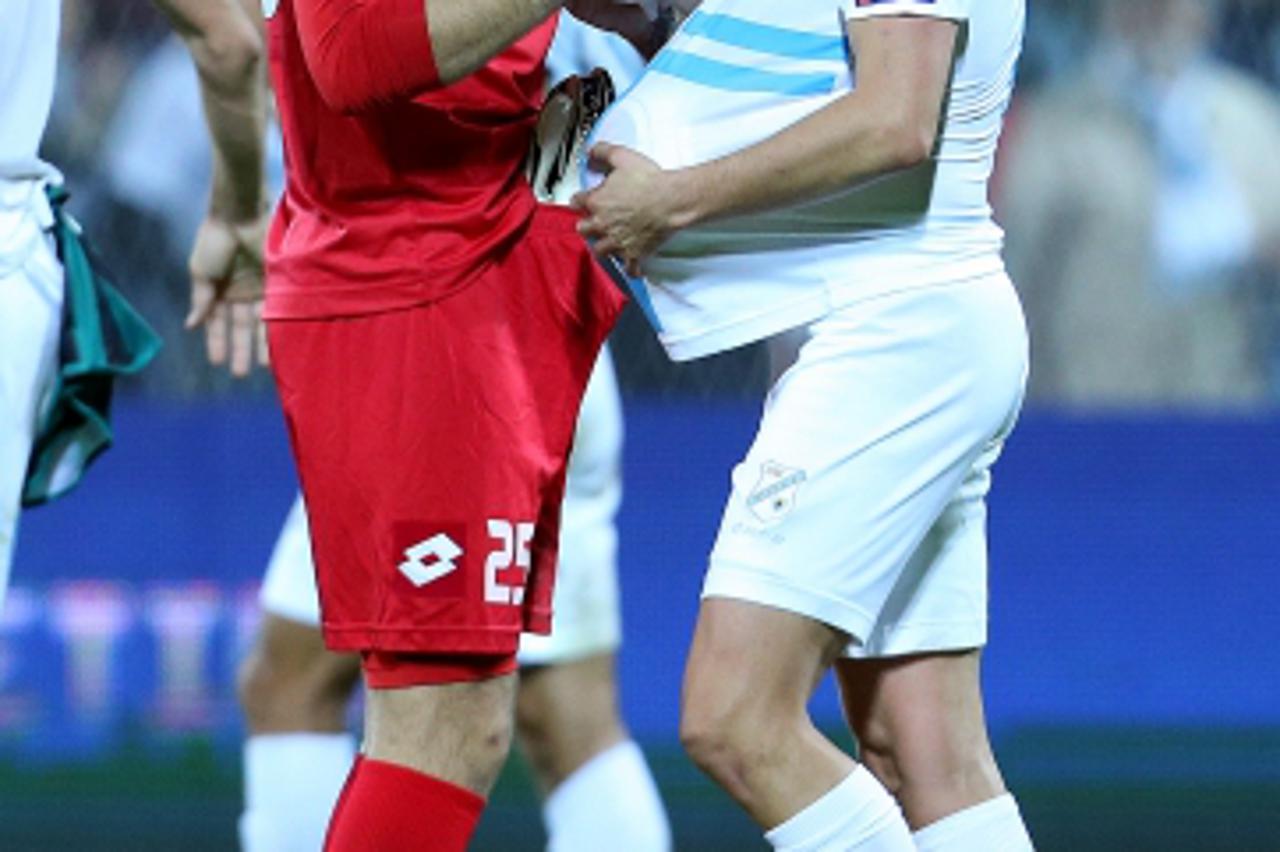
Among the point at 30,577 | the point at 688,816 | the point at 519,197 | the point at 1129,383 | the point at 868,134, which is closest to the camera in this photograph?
the point at 868,134

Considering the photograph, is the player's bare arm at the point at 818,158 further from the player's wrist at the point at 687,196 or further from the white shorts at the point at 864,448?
the white shorts at the point at 864,448

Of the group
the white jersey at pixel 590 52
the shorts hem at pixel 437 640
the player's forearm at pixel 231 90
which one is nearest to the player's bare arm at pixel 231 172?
the player's forearm at pixel 231 90

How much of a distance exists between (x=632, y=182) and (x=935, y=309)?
1.18 ft

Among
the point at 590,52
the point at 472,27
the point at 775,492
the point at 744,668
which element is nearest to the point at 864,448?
the point at 775,492

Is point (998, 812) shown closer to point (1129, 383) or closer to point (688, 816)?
point (688, 816)

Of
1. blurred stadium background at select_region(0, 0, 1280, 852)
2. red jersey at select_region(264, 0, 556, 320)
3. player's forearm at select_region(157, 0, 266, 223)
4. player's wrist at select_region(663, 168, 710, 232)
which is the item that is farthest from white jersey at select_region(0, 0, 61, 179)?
blurred stadium background at select_region(0, 0, 1280, 852)

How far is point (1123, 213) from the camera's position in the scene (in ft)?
19.3

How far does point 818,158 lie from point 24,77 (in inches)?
39.8

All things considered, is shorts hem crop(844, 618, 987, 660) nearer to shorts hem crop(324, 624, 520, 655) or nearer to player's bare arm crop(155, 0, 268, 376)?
shorts hem crop(324, 624, 520, 655)

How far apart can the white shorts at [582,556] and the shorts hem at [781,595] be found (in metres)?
0.99

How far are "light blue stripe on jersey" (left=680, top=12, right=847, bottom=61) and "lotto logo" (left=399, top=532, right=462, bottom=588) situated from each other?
2.03ft

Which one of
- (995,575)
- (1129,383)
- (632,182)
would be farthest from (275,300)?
(1129,383)

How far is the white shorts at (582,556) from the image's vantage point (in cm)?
367

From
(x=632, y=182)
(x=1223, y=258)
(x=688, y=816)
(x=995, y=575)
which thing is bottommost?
(x=688, y=816)
